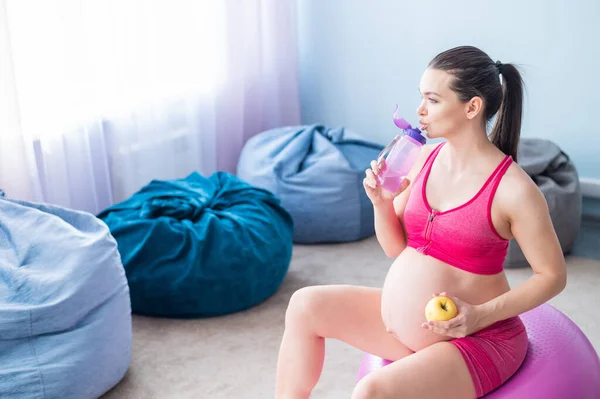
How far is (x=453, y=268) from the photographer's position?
4.85 feet

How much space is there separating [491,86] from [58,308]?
1157 millimetres

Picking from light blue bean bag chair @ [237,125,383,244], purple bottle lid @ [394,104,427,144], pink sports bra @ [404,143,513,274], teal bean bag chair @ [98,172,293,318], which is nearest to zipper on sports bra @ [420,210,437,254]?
pink sports bra @ [404,143,513,274]

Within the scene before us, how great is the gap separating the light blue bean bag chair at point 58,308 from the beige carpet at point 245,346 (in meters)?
0.13

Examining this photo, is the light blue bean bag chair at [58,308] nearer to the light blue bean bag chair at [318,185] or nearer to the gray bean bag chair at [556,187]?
the light blue bean bag chair at [318,185]

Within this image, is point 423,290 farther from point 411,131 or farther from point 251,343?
point 251,343

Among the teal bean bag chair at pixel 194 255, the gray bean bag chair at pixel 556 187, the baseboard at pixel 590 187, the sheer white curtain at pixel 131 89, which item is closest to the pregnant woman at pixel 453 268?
the teal bean bag chair at pixel 194 255

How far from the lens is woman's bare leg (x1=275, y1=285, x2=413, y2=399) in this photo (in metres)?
1.56

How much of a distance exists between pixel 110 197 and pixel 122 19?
67cm

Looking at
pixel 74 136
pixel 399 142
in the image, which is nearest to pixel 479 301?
pixel 399 142

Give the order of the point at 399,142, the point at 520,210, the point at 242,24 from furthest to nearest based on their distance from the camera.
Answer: the point at 242,24
the point at 399,142
the point at 520,210

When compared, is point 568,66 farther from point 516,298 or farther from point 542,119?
point 516,298

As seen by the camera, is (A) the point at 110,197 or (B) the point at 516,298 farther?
(A) the point at 110,197

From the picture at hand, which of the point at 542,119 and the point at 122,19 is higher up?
the point at 122,19

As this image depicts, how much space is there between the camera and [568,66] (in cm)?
306
